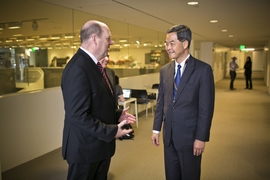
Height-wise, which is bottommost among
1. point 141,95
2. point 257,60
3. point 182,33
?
point 141,95

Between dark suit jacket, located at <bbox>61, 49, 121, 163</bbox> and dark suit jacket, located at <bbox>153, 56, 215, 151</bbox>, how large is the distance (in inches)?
26.2

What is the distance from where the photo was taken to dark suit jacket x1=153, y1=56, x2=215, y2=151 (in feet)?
7.23

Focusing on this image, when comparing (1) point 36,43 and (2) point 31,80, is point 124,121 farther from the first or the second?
(1) point 36,43

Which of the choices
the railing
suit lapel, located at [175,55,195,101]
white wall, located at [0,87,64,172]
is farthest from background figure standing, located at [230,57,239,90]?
suit lapel, located at [175,55,195,101]

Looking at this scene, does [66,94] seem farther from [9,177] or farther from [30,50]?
[30,50]

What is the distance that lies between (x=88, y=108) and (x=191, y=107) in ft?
3.20

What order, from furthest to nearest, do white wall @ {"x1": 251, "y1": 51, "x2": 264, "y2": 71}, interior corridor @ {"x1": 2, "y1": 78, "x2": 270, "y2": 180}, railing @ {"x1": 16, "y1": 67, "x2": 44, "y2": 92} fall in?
1. white wall @ {"x1": 251, "y1": 51, "x2": 264, "y2": 71}
2. railing @ {"x1": 16, "y1": 67, "x2": 44, "y2": 92}
3. interior corridor @ {"x1": 2, "y1": 78, "x2": 270, "y2": 180}

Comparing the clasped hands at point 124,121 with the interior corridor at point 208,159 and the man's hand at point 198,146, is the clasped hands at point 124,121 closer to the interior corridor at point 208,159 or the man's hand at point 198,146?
the man's hand at point 198,146

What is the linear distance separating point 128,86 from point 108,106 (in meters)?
6.01

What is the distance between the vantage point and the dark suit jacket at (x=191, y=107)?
2205 millimetres

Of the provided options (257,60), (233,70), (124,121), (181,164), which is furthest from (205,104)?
(257,60)

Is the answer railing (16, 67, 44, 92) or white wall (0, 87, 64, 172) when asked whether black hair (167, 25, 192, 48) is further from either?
railing (16, 67, 44, 92)

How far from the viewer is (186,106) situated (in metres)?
2.25

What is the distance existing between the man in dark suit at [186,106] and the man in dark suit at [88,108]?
2.04 ft
